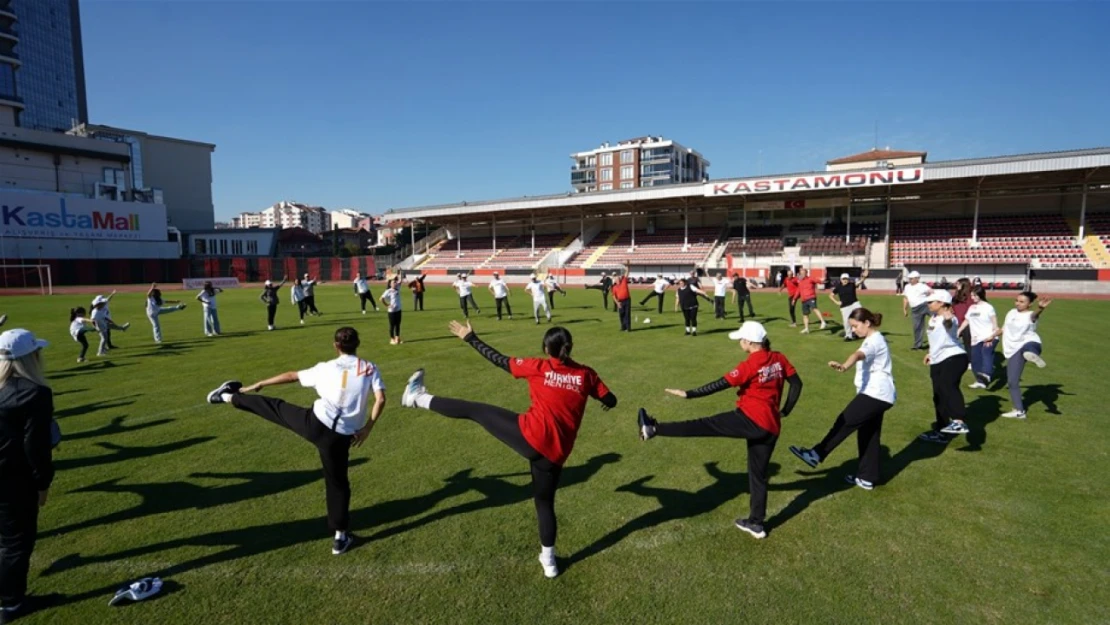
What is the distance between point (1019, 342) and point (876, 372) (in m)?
4.29

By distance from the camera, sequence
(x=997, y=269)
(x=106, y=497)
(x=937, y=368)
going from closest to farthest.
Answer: (x=106, y=497), (x=937, y=368), (x=997, y=269)

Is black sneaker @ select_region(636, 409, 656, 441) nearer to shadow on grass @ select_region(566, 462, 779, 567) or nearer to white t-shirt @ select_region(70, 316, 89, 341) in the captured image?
shadow on grass @ select_region(566, 462, 779, 567)

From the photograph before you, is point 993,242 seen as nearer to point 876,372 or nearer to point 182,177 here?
point 876,372

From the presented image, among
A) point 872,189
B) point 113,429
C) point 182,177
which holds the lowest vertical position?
point 113,429

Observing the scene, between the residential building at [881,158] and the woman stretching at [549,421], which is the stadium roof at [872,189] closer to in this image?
the residential building at [881,158]

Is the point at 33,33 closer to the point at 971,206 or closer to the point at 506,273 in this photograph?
the point at 506,273

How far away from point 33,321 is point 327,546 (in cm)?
2439

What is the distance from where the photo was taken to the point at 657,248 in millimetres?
50719

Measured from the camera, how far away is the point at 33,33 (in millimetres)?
84438

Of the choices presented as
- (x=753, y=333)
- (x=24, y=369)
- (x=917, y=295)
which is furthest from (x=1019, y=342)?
(x=24, y=369)

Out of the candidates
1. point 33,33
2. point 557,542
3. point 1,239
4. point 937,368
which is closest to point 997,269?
point 937,368

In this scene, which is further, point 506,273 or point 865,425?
point 506,273

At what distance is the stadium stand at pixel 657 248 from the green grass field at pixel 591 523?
38.7 m

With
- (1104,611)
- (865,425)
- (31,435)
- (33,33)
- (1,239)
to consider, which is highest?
(33,33)
